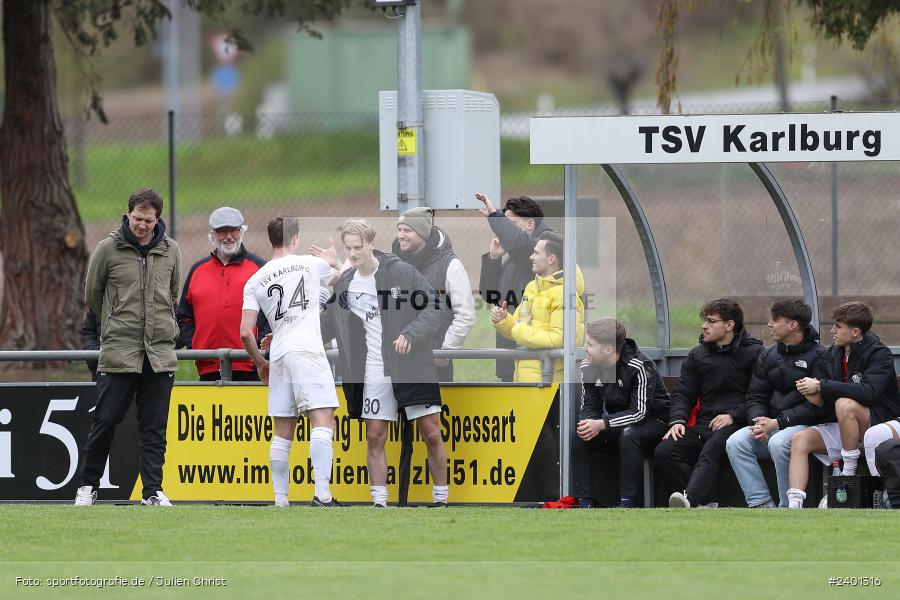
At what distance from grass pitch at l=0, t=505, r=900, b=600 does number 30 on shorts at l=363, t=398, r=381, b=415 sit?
82cm

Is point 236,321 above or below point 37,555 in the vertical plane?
above

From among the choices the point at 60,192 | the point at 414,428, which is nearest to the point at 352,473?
the point at 414,428

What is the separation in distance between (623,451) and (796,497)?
3.85ft

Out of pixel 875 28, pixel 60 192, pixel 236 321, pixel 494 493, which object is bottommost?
pixel 494 493

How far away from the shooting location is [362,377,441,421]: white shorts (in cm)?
Answer: 1041

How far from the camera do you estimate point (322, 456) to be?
10.1 m

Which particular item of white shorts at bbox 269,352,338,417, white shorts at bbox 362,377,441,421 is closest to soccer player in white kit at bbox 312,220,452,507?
white shorts at bbox 362,377,441,421

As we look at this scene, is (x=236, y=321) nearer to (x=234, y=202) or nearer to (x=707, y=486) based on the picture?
(x=707, y=486)

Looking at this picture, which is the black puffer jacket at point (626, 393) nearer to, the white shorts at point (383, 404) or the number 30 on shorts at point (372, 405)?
the white shorts at point (383, 404)

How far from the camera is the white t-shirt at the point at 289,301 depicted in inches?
397

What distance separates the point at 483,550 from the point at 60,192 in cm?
931

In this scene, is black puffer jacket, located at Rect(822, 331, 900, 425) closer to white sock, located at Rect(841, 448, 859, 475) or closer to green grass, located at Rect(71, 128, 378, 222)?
white sock, located at Rect(841, 448, 859, 475)

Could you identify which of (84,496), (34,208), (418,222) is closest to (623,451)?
(418,222)

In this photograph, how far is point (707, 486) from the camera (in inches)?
400
